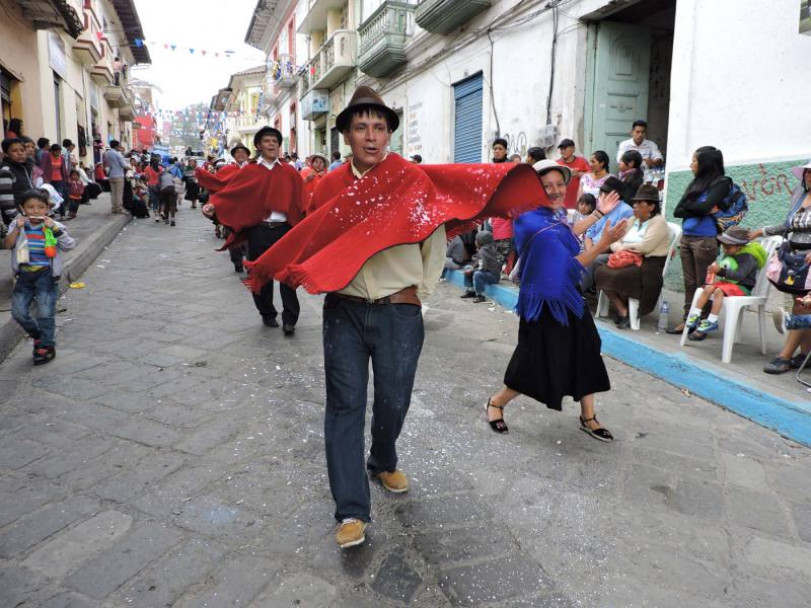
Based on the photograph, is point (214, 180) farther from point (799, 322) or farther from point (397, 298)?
point (799, 322)

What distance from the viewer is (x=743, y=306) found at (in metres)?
4.45

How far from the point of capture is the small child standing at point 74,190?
1238cm

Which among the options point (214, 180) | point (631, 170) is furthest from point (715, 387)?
point (214, 180)

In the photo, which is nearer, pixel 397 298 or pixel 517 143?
pixel 397 298

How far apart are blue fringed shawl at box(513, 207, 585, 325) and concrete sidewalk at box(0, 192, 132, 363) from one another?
393 cm

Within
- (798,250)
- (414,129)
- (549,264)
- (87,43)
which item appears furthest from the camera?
(87,43)

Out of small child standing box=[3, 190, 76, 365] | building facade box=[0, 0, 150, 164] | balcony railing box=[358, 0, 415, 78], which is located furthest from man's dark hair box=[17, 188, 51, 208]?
balcony railing box=[358, 0, 415, 78]

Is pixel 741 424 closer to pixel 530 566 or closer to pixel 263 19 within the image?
pixel 530 566

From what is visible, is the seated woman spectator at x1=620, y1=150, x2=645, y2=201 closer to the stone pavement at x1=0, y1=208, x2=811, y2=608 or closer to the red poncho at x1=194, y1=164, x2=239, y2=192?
the stone pavement at x1=0, y1=208, x2=811, y2=608

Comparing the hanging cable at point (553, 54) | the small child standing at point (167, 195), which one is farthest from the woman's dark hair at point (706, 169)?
the small child standing at point (167, 195)

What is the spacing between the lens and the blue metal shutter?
11906 millimetres

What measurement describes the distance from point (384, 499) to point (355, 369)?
724mm

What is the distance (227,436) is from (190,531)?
2.97ft

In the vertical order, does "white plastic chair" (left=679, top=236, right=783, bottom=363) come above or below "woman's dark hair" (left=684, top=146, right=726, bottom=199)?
below
